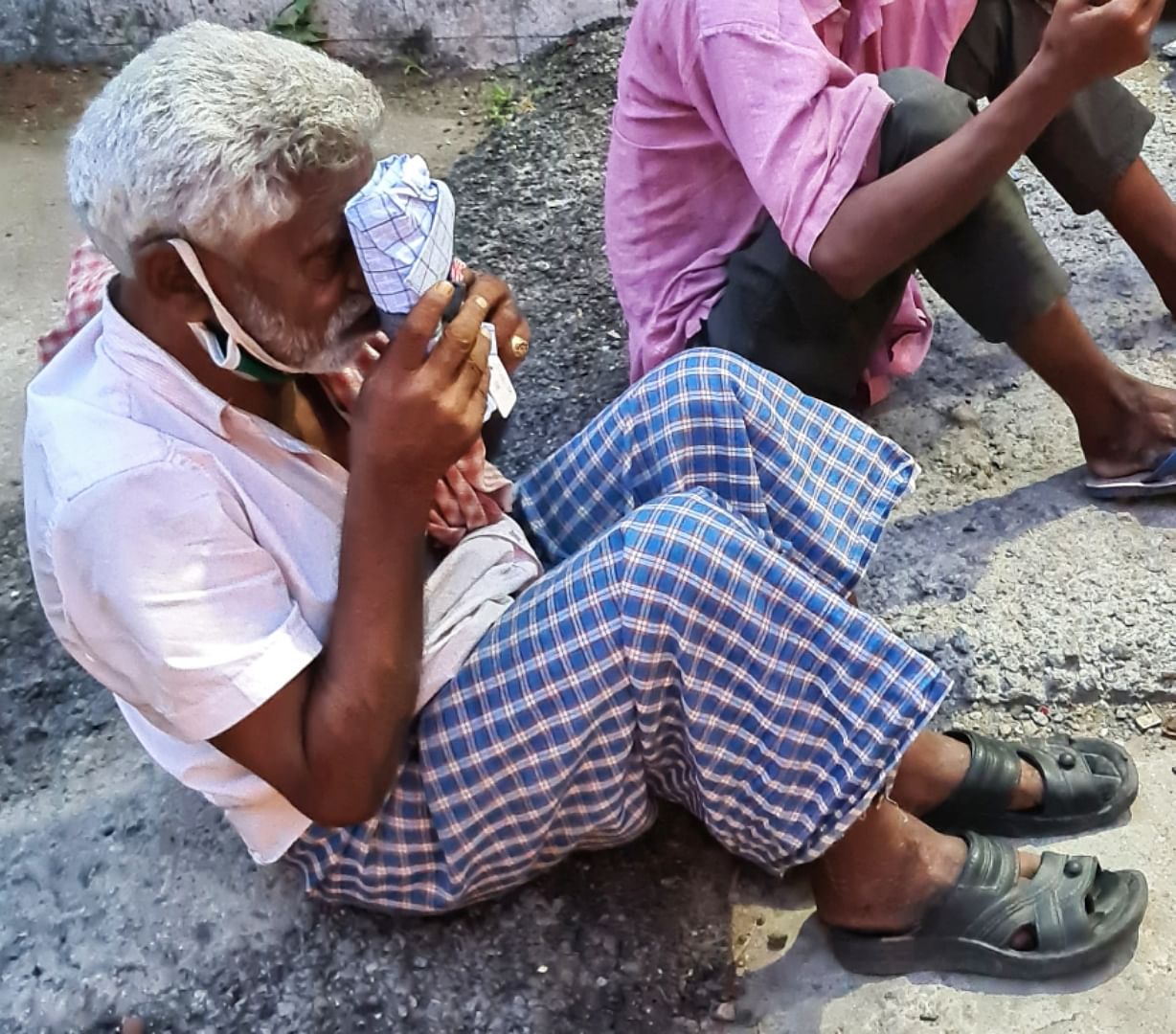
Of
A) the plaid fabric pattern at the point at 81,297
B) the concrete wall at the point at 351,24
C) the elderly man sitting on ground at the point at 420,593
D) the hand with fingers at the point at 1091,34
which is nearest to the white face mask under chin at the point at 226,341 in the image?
the elderly man sitting on ground at the point at 420,593

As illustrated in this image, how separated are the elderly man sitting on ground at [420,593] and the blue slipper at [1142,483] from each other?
0.65 m

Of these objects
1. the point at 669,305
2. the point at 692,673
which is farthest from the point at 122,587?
the point at 669,305

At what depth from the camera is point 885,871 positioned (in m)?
1.55

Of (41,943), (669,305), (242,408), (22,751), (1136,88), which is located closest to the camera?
(242,408)

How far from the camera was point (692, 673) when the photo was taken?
1.39m

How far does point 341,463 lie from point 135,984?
72 cm

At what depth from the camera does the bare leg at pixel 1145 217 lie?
90.6 inches

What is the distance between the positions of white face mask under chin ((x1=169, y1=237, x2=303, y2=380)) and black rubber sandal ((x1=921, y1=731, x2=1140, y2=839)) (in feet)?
3.40

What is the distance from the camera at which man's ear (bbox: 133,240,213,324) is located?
4.07 ft

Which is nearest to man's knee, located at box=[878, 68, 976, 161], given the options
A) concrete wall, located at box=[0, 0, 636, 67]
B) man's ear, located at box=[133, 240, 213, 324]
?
man's ear, located at box=[133, 240, 213, 324]

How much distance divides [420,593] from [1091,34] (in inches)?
45.7

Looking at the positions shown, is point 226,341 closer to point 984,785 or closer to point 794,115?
point 794,115

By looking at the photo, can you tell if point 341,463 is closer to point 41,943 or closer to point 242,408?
point 242,408

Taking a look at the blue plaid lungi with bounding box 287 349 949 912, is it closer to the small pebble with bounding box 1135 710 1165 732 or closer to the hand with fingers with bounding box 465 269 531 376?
the hand with fingers with bounding box 465 269 531 376
